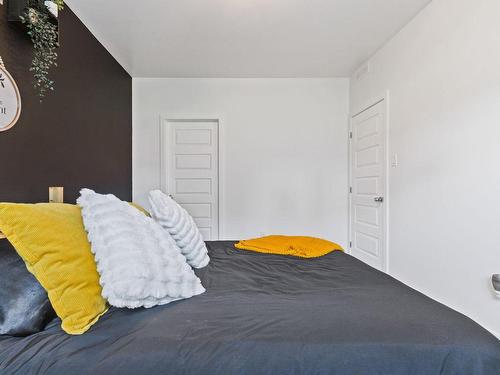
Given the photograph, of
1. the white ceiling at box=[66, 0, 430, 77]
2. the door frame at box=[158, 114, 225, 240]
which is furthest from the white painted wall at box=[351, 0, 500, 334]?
the door frame at box=[158, 114, 225, 240]

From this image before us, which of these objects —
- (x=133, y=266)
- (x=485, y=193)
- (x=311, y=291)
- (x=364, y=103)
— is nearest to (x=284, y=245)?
(x=311, y=291)

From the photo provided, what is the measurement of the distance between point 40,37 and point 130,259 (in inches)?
64.8

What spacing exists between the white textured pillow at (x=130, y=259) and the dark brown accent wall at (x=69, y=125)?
1.07 m

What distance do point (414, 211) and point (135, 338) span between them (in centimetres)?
240

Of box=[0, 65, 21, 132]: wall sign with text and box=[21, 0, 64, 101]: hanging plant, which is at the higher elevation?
box=[21, 0, 64, 101]: hanging plant

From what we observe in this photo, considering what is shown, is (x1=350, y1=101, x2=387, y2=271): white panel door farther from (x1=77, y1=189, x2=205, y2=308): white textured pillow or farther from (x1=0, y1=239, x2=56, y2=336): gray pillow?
(x1=0, y1=239, x2=56, y2=336): gray pillow

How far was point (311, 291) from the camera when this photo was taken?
1149mm

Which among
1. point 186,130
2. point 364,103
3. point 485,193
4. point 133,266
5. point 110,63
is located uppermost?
point 110,63

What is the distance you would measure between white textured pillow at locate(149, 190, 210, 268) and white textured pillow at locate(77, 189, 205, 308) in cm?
30

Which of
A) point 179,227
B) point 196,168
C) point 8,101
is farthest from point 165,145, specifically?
point 179,227

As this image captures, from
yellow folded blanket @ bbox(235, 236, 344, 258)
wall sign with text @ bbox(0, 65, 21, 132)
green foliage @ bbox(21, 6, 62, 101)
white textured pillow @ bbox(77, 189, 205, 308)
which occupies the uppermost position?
green foliage @ bbox(21, 6, 62, 101)

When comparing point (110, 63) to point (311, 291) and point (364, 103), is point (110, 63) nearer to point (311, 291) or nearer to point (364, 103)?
point (364, 103)

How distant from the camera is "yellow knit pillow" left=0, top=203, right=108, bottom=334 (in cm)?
86

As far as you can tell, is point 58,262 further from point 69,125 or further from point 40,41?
point 69,125
